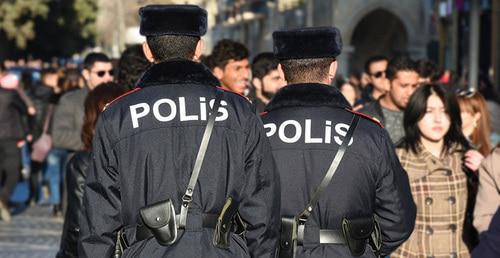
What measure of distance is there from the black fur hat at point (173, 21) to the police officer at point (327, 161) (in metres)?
0.55

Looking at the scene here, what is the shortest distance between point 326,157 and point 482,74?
70.5 feet

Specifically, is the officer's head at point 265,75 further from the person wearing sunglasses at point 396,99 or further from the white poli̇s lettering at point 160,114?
the white poli̇s lettering at point 160,114

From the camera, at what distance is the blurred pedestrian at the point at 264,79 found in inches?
428

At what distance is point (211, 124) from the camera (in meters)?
5.36

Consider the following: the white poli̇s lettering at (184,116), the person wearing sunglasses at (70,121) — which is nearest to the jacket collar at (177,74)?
the white poli̇s lettering at (184,116)

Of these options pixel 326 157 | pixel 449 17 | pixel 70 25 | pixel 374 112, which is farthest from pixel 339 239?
pixel 70 25

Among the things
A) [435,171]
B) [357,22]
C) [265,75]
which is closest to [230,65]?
[265,75]

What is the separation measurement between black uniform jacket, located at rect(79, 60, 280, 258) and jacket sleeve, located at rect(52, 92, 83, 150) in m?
8.01

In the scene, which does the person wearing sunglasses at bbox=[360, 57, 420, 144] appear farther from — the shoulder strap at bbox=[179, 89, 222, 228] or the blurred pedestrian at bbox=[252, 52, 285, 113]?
the shoulder strap at bbox=[179, 89, 222, 228]

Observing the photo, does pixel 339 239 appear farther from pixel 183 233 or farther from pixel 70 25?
pixel 70 25

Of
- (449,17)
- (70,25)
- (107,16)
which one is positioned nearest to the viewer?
(449,17)

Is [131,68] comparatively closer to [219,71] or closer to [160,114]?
[219,71]

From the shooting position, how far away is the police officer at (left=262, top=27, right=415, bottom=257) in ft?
19.0

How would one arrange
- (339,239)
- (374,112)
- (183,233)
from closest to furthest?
(183,233) < (339,239) < (374,112)
